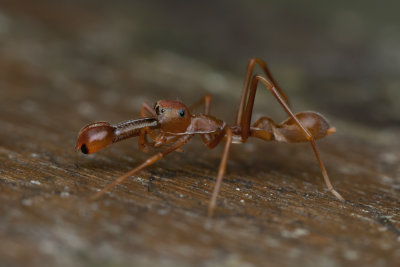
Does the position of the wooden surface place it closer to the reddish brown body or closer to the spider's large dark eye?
the reddish brown body

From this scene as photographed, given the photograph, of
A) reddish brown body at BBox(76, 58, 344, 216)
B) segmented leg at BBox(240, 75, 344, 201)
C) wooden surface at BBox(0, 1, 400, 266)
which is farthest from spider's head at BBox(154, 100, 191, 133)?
segmented leg at BBox(240, 75, 344, 201)

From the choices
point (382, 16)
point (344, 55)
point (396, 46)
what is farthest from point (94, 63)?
point (382, 16)

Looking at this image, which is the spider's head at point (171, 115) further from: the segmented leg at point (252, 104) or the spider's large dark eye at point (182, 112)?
the segmented leg at point (252, 104)

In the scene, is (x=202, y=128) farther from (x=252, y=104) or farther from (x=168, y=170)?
(x=168, y=170)

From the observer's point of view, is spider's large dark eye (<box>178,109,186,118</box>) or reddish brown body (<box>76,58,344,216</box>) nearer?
reddish brown body (<box>76,58,344,216</box>)

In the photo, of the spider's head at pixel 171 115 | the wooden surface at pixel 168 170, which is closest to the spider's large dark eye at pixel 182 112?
the spider's head at pixel 171 115

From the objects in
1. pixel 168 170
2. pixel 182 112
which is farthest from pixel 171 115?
pixel 168 170

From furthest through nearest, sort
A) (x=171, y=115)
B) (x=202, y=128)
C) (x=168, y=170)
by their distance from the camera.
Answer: (x=202, y=128) < (x=171, y=115) < (x=168, y=170)
